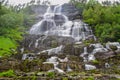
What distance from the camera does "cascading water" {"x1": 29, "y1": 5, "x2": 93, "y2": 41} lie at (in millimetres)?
49188

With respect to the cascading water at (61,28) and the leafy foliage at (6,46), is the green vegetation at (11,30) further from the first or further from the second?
the cascading water at (61,28)

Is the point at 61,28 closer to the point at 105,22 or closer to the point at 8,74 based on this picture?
the point at 105,22

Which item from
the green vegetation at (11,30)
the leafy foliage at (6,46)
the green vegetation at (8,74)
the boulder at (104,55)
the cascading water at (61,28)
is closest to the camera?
the green vegetation at (8,74)

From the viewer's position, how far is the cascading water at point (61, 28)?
49.2 metres

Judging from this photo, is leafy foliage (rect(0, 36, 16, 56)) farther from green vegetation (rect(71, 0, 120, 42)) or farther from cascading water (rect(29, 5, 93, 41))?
green vegetation (rect(71, 0, 120, 42))

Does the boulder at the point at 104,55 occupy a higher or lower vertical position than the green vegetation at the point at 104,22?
lower

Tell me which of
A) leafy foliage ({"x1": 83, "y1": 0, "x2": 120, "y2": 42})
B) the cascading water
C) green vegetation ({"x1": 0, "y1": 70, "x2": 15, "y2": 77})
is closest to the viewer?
green vegetation ({"x1": 0, "y1": 70, "x2": 15, "y2": 77})

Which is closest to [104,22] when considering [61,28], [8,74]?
[61,28]

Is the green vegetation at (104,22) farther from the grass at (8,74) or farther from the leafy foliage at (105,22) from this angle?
the grass at (8,74)

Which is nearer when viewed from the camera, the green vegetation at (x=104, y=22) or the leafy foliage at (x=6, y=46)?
the leafy foliage at (x=6, y=46)

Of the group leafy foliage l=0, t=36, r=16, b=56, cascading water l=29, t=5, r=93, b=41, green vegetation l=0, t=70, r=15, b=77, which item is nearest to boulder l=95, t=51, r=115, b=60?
cascading water l=29, t=5, r=93, b=41

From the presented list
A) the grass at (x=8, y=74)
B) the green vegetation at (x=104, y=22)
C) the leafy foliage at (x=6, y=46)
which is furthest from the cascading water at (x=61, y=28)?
the grass at (x=8, y=74)

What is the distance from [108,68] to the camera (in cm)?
3291

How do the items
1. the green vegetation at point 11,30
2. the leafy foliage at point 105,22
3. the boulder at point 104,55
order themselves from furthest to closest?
the leafy foliage at point 105,22, the green vegetation at point 11,30, the boulder at point 104,55
